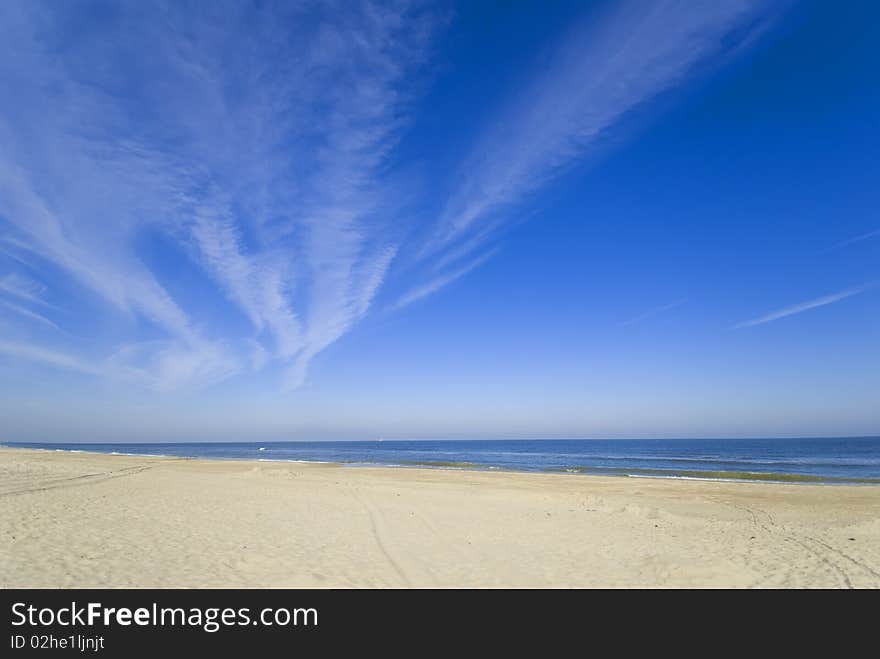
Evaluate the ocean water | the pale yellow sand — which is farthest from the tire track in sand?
the ocean water

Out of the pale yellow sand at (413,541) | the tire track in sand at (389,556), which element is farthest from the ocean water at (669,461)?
the tire track in sand at (389,556)

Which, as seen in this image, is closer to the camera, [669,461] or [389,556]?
[389,556]

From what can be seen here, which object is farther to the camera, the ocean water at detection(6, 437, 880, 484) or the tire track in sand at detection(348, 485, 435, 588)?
the ocean water at detection(6, 437, 880, 484)

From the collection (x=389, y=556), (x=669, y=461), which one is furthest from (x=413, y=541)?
(x=669, y=461)

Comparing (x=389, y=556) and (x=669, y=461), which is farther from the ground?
(x=389, y=556)

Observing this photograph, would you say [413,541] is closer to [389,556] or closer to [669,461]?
[389,556]

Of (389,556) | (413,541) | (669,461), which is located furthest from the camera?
(669,461)

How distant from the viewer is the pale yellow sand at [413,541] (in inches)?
337

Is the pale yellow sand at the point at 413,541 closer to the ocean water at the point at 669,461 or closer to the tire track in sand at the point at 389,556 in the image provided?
the tire track in sand at the point at 389,556

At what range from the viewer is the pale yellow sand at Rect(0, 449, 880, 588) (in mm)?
8555

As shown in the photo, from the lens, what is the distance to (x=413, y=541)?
1149 centimetres

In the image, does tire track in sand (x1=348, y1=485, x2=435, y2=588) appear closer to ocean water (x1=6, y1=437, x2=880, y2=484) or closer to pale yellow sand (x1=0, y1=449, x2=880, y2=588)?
pale yellow sand (x1=0, y1=449, x2=880, y2=588)
